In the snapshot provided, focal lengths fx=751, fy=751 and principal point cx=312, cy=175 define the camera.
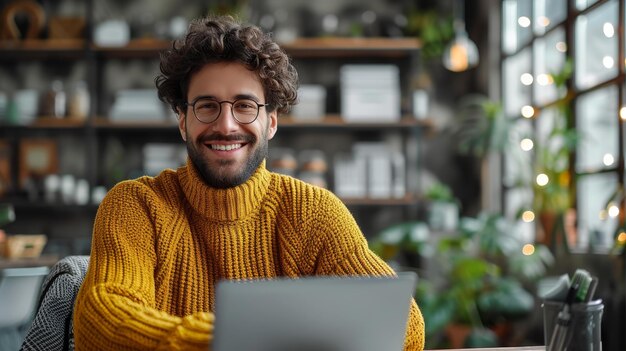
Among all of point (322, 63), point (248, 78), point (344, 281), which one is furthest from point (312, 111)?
point (344, 281)

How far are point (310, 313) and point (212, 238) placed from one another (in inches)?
22.1

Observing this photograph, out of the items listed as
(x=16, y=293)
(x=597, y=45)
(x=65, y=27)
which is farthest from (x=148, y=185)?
(x=65, y=27)

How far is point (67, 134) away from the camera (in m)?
4.95

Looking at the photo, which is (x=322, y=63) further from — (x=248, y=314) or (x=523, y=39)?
(x=248, y=314)

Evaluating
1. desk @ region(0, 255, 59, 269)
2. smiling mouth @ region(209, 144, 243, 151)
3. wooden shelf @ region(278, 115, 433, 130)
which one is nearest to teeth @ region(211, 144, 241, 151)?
smiling mouth @ region(209, 144, 243, 151)

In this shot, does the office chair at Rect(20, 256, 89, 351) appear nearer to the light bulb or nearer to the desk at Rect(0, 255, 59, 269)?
the desk at Rect(0, 255, 59, 269)

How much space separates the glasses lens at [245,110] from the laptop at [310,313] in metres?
0.57

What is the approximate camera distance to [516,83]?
4.95 m

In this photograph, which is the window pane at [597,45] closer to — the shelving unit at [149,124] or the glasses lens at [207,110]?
the shelving unit at [149,124]

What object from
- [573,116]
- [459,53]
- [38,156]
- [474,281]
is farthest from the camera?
[38,156]

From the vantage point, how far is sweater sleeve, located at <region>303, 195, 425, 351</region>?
1.42 m

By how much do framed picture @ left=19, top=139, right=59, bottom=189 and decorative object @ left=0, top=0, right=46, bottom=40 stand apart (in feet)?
2.21

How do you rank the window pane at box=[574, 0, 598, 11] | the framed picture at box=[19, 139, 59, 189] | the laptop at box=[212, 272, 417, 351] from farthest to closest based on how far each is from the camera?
the framed picture at box=[19, 139, 59, 189] < the window pane at box=[574, 0, 598, 11] < the laptop at box=[212, 272, 417, 351]

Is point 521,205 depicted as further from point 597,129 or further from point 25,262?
point 25,262
